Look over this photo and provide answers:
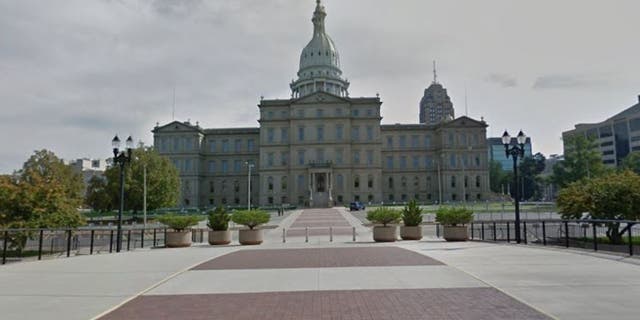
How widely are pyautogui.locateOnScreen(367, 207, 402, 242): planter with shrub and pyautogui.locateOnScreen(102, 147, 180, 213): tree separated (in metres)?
40.9

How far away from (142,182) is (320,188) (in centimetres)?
4492

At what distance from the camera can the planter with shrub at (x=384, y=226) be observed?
22.7 meters

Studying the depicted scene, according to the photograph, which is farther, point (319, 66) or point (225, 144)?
point (319, 66)

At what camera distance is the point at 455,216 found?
21.9 m

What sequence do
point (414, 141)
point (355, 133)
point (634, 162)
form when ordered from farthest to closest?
point (414, 141) → point (355, 133) → point (634, 162)

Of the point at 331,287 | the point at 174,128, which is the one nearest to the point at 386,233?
the point at 331,287

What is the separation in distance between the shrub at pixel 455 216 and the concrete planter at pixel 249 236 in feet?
29.4

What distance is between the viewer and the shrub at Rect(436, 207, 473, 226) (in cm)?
2174

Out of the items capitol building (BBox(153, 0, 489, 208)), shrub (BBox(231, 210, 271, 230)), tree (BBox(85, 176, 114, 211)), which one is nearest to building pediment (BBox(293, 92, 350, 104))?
capitol building (BBox(153, 0, 489, 208))

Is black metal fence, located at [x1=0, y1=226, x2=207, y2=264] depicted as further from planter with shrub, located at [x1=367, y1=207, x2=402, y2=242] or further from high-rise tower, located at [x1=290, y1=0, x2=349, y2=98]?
high-rise tower, located at [x1=290, y1=0, x2=349, y2=98]

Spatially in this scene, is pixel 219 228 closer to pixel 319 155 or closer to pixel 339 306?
pixel 339 306

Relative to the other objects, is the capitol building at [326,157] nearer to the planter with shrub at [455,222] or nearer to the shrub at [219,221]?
the shrub at [219,221]

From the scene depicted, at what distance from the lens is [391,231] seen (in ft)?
74.3

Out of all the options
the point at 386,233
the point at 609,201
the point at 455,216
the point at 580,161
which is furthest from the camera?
the point at 580,161
